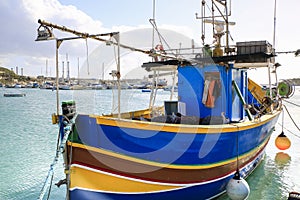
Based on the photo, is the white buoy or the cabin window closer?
the white buoy

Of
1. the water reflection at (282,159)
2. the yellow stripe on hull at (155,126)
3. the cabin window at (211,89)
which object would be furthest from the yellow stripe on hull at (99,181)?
the water reflection at (282,159)

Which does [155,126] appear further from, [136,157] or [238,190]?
[238,190]

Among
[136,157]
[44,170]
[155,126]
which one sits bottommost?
[44,170]

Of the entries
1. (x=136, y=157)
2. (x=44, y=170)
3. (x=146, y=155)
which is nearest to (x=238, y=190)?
(x=146, y=155)

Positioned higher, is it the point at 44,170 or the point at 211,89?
the point at 211,89

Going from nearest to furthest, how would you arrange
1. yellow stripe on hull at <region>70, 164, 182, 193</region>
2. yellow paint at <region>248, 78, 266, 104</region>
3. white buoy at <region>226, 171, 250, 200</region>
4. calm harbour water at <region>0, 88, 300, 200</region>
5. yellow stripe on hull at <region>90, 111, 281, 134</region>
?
yellow stripe on hull at <region>90, 111, 281, 134</region>
yellow stripe on hull at <region>70, 164, 182, 193</region>
white buoy at <region>226, 171, 250, 200</region>
calm harbour water at <region>0, 88, 300, 200</region>
yellow paint at <region>248, 78, 266, 104</region>

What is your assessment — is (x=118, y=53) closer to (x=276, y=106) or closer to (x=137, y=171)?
(x=137, y=171)

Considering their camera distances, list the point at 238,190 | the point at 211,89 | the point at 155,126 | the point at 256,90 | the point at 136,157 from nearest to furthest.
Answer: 1. the point at 155,126
2. the point at 136,157
3. the point at 238,190
4. the point at 211,89
5. the point at 256,90

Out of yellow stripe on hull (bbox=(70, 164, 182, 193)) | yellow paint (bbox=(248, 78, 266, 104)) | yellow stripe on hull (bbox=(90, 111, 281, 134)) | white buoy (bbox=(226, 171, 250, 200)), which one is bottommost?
white buoy (bbox=(226, 171, 250, 200))

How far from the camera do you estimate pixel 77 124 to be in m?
4.34

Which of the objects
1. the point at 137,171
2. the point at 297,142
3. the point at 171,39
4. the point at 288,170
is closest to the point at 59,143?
the point at 137,171

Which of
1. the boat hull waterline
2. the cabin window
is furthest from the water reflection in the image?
the boat hull waterline

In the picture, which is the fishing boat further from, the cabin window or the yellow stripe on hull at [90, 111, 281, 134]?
the cabin window

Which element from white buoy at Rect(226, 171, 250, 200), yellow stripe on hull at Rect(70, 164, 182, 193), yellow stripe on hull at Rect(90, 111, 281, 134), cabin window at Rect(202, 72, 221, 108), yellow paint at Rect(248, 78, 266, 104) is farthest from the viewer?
yellow paint at Rect(248, 78, 266, 104)
